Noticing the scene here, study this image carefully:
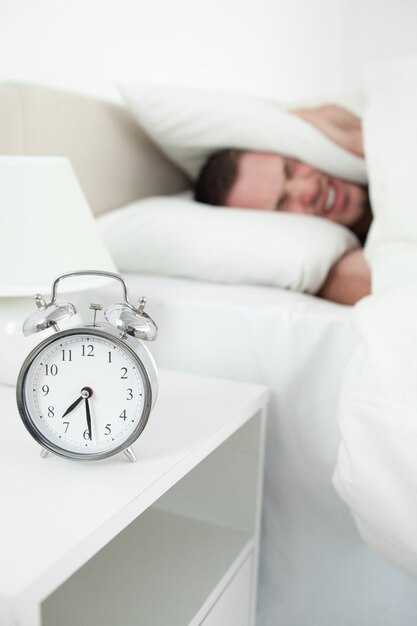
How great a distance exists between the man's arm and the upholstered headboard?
52 centimetres

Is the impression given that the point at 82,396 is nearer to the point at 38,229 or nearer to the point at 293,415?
the point at 38,229

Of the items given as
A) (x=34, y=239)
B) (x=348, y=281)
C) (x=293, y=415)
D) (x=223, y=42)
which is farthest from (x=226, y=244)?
(x=223, y=42)

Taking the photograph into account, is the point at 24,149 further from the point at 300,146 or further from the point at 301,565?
the point at 301,565

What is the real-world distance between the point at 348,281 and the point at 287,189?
30cm

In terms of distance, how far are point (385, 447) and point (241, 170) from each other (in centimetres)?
77

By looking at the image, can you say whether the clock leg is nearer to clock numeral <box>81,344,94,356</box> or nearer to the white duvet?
clock numeral <box>81,344,94,356</box>

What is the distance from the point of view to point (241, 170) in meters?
1.31

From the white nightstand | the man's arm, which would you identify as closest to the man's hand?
the man's arm

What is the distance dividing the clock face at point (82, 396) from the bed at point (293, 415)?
40cm

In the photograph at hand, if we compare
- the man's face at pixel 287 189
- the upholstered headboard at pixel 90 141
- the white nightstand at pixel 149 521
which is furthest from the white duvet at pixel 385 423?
the upholstered headboard at pixel 90 141

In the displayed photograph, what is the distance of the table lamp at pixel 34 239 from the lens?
0.74 metres

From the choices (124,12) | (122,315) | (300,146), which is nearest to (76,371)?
(122,315)

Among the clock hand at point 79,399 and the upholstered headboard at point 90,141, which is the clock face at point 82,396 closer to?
the clock hand at point 79,399

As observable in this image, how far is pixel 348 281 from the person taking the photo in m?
1.11
